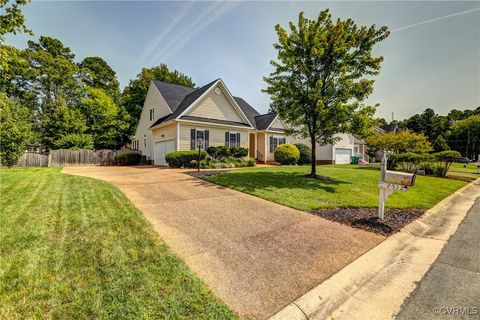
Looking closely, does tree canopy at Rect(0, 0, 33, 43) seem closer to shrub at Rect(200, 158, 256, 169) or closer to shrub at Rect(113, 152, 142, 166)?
shrub at Rect(200, 158, 256, 169)

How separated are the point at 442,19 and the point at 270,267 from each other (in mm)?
13581

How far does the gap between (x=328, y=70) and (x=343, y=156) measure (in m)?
20.3

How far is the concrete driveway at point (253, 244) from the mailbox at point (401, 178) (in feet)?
4.23

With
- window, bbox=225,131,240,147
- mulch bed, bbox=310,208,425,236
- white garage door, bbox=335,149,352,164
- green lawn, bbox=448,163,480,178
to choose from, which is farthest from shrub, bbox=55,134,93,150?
green lawn, bbox=448,163,480,178

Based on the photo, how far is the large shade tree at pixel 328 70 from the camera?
946 cm

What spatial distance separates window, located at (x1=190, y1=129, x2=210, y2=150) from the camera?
1698 centimetres

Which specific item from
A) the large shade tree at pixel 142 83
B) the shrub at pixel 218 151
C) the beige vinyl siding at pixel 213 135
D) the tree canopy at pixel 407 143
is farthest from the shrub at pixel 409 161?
the large shade tree at pixel 142 83

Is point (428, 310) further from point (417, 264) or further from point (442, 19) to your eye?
point (442, 19)

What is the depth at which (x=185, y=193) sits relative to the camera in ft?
23.8

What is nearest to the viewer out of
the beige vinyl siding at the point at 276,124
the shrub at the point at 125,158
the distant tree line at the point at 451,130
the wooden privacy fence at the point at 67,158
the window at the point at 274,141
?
the wooden privacy fence at the point at 67,158

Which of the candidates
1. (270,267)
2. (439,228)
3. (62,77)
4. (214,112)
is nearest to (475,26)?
(439,228)

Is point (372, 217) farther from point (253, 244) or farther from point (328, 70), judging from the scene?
point (328, 70)

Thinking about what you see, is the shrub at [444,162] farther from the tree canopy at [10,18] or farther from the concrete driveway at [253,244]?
the tree canopy at [10,18]

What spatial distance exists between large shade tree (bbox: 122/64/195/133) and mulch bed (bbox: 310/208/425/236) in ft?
98.2
